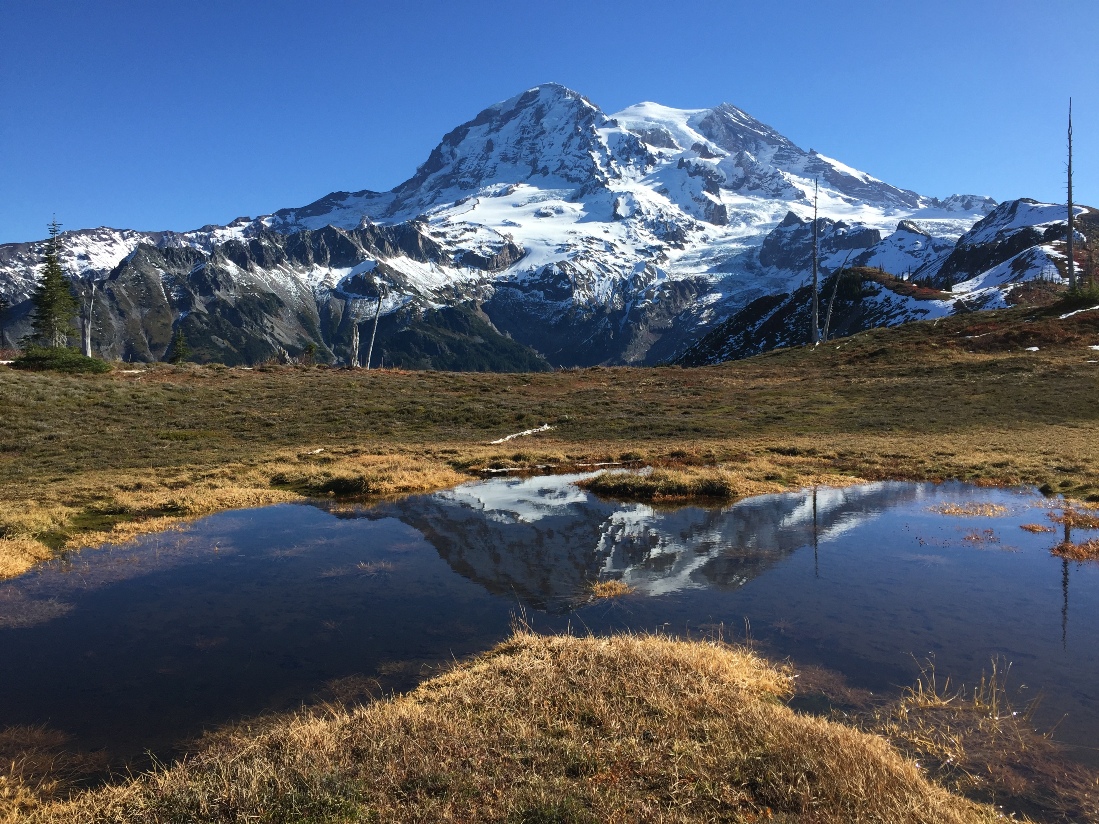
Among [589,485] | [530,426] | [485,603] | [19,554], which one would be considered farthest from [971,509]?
[19,554]

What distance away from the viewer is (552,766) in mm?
8156

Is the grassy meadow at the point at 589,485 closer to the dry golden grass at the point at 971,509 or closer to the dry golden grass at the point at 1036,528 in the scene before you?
the dry golden grass at the point at 1036,528

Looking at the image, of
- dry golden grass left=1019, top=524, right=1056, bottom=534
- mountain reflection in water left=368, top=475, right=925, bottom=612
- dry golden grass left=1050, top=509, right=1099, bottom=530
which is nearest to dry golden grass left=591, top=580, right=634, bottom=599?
mountain reflection in water left=368, top=475, right=925, bottom=612

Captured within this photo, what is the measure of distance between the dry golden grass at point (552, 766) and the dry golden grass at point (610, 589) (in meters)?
5.57

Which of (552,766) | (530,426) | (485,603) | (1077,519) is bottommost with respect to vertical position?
(485,603)

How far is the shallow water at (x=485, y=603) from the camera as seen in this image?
11352 mm

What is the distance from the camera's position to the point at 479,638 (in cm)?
1346

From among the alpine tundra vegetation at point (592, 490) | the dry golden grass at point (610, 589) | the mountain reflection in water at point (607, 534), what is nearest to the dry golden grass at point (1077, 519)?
the alpine tundra vegetation at point (592, 490)

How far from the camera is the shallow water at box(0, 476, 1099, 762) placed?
37.2 ft

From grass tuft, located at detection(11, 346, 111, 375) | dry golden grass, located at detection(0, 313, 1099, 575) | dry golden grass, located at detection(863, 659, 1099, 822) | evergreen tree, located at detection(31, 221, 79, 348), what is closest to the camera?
dry golden grass, located at detection(863, 659, 1099, 822)

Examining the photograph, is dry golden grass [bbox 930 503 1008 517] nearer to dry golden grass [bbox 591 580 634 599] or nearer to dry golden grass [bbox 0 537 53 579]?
dry golden grass [bbox 591 580 634 599]

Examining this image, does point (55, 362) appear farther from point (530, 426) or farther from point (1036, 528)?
point (1036, 528)

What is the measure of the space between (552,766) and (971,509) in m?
22.8

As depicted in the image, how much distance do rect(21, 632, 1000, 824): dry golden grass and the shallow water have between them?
1.99 meters
